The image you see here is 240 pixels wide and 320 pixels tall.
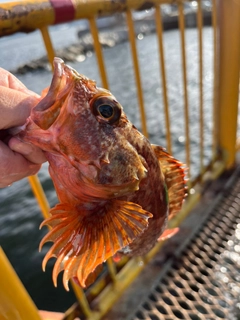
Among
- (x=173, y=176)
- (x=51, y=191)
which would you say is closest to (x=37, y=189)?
(x=173, y=176)

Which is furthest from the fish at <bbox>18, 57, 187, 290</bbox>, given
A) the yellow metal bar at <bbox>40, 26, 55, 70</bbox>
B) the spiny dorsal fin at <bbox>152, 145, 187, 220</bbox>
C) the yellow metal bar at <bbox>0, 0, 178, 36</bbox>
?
the yellow metal bar at <bbox>40, 26, 55, 70</bbox>

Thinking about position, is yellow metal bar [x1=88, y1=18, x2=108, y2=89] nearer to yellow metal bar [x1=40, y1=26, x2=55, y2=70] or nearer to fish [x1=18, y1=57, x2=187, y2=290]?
yellow metal bar [x1=40, y1=26, x2=55, y2=70]

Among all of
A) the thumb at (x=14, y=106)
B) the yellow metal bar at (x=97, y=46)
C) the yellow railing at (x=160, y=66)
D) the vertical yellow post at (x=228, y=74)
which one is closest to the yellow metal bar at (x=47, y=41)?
the yellow railing at (x=160, y=66)

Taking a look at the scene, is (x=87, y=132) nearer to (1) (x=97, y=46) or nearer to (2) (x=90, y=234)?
(2) (x=90, y=234)

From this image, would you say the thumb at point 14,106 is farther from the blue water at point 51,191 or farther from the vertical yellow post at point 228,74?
the vertical yellow post at point 228,74

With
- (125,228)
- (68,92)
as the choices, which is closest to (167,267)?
(125,228)

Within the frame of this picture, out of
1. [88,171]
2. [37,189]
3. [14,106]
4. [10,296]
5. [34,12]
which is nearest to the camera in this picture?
→ [14,106]
